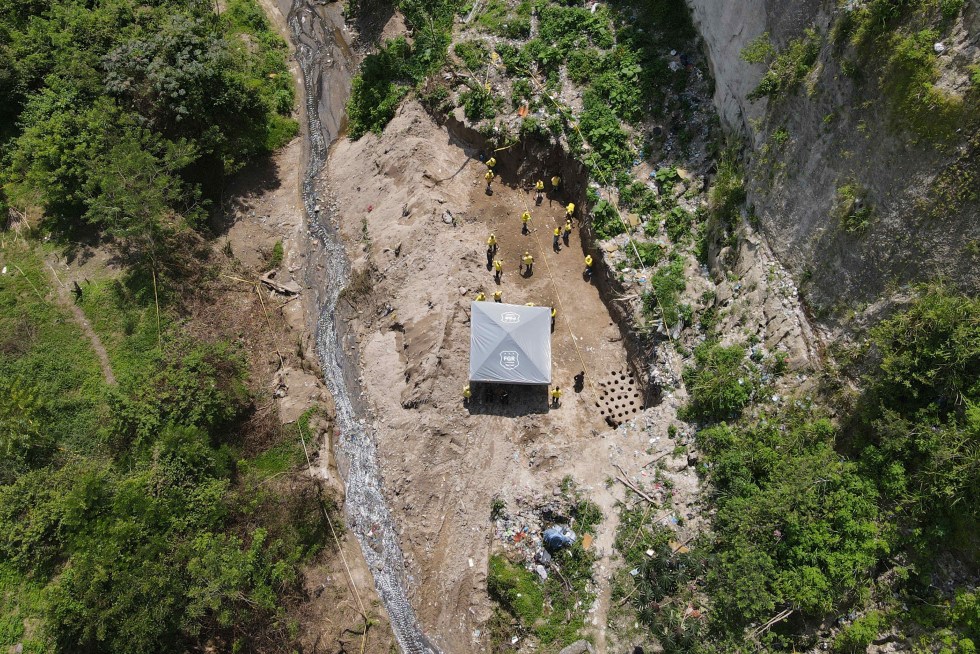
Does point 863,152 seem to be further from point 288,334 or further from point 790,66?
point 288,334

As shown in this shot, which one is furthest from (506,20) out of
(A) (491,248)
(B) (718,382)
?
(B) (718,382)

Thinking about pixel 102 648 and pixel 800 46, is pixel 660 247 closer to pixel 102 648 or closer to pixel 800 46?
pixel 800 46

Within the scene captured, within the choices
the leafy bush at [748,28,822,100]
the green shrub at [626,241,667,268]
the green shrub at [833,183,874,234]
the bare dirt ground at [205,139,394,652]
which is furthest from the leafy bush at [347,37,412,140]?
the green shrub at [833,183,874,234]

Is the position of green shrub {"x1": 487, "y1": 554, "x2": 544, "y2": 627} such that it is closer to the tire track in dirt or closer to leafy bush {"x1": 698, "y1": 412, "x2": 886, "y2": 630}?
leafy bush {"x1": 698, "y1": 412, "x2": 886, "y2": 630}

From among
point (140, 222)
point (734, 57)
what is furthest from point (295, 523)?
point (734, 57)

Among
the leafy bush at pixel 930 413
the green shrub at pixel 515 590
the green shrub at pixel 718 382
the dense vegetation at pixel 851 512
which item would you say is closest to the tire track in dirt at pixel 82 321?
the green shrub at pixel 515 590

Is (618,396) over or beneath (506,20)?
beneath
